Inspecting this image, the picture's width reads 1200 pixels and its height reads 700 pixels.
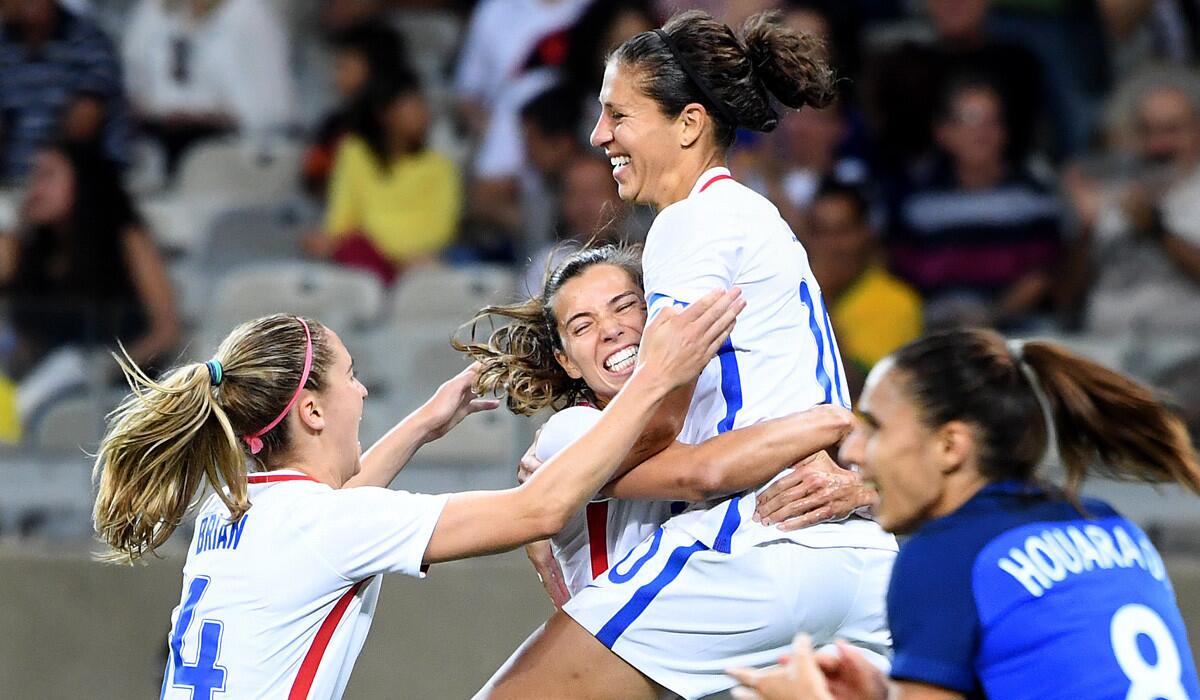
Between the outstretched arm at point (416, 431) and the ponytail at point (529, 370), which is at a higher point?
the ponytail at point (529, 370)

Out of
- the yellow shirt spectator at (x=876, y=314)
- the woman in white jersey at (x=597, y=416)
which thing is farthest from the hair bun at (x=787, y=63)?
the yellow shirt spectator at (x=876, y=314)

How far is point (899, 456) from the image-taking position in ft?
7.91

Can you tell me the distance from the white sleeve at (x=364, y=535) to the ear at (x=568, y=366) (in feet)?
2.13

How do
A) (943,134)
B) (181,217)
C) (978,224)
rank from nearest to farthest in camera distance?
1. (978,224)
2. (943,134)
3. (181,217)

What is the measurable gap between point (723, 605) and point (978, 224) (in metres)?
3.97

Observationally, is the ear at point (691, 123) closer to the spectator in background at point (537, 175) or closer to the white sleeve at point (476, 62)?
the spectator in background at point (537, 175)

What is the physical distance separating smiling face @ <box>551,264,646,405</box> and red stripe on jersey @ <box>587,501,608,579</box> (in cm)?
24

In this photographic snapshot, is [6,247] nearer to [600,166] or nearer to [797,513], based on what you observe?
[600,166]

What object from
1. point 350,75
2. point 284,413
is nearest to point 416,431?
point 284,413

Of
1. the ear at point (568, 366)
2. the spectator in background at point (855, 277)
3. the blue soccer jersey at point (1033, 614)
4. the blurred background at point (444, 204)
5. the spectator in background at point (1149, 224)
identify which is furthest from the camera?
the spectator in background at point (855, 277)

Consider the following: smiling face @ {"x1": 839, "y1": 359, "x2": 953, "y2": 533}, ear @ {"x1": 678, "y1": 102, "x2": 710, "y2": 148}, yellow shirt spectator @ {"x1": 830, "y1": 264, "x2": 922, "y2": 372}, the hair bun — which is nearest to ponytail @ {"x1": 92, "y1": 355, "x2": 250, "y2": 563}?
ear @ {"x1": 678, "y1": 102, "x2": 710, "y2": 148}

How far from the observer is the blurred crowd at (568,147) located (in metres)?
6.40

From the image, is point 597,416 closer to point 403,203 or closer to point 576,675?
point 576,675

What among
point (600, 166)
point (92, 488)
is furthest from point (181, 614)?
point (600, 166)
